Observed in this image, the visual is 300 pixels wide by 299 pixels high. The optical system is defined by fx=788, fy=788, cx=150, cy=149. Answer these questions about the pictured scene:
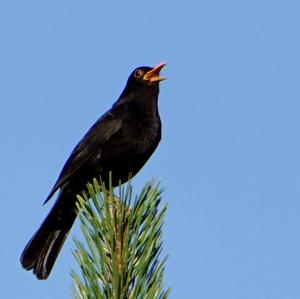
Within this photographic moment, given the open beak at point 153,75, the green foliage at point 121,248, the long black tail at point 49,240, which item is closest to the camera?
the green foliage at point 121,248

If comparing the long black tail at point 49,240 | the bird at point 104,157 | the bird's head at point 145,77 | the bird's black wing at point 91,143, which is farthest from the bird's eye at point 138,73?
the long black tail at point 49,240

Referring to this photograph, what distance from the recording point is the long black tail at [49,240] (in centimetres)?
536

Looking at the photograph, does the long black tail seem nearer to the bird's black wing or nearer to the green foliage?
the bird's black wing

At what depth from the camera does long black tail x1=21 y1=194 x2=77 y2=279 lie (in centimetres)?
536

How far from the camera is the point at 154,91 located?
7.27 m

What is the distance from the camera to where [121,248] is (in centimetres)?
287

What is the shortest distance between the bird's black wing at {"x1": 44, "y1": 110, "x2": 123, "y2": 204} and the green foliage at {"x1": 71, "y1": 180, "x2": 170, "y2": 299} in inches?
128

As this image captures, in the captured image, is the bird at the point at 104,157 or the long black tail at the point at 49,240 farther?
the bird at the point at 104,157

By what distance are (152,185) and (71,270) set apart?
0.66 metres

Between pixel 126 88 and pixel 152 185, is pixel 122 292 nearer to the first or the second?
pixel 152 185

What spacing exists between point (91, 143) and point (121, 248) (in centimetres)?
380

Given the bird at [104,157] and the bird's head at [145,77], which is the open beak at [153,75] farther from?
the bird at [104,157]

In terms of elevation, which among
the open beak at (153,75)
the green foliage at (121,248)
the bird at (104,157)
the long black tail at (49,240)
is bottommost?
the green foliage at (121,248)

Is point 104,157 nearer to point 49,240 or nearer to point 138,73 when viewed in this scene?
point 49,240
